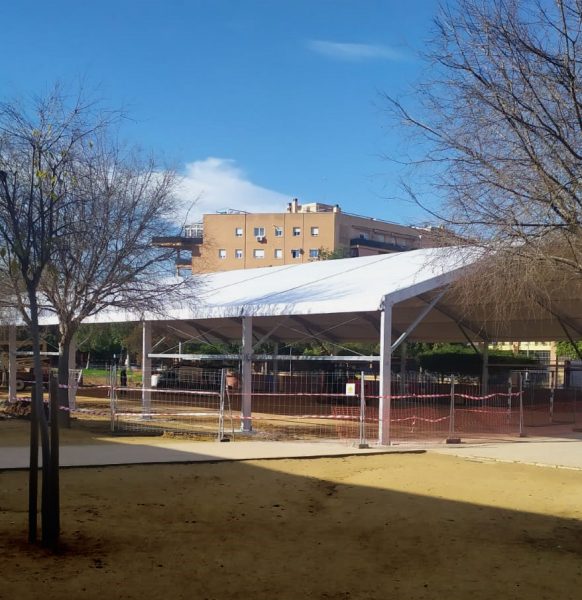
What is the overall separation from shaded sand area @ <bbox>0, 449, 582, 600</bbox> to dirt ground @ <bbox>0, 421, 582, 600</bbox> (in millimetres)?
19

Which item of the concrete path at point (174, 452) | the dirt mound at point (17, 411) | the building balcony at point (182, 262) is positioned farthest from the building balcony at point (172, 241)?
the dirt mound at point (17, 411)

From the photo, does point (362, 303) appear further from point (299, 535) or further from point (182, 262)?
point (299, 535)

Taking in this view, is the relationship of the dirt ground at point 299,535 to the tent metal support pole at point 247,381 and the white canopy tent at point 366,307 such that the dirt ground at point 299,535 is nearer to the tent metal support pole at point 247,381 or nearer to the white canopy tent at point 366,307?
the white canopy tent at point 366,307

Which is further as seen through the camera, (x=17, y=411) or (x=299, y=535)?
(x=17, y=411)

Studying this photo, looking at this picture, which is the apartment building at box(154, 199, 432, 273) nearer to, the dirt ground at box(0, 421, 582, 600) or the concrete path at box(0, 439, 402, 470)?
the concrete path at box(0, 439, 402, 470)

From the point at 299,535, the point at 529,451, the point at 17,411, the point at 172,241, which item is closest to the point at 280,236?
the point at 17,411

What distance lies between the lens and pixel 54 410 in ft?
22.9

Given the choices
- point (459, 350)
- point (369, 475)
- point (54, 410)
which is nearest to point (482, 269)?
point (369, 475)

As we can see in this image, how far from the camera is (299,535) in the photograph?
7773 mm

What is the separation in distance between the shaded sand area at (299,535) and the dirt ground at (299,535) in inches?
0.7

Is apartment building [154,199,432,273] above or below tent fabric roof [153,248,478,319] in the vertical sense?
above

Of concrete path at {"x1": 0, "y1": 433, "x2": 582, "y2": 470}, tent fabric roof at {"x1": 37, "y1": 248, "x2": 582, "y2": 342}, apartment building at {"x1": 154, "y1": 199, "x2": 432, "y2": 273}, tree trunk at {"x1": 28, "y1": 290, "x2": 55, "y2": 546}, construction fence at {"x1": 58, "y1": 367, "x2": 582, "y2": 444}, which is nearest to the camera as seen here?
tree trunk at {"x1": 28, "y1": 290, "x2": 55, "y2": 546}

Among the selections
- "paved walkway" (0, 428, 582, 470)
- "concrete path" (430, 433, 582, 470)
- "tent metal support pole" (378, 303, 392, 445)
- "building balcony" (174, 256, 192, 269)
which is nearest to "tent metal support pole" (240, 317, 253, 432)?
"building balcony" (174, 256, 192, 269)

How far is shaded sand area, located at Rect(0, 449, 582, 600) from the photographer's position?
5.95 metres
